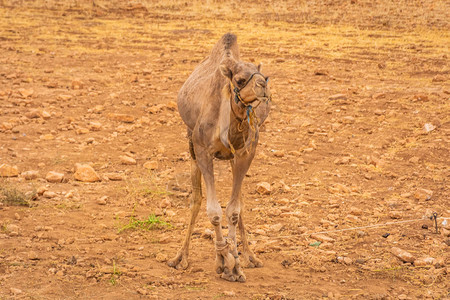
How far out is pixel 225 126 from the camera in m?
5.19

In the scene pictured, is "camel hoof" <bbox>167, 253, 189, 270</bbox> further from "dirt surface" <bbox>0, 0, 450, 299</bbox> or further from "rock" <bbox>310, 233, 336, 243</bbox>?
"rock" <bbox>310, 233, 336, 243</bbox>

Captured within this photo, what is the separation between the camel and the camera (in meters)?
4.99

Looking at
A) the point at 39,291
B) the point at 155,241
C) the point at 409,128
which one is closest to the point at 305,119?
the point at 409,128

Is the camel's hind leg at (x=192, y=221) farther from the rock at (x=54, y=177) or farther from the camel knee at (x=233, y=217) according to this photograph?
the rock at (x=54, y=177)

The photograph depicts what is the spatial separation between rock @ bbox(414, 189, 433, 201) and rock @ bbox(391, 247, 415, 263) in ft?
5.64

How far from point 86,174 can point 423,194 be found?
4554 millimetres

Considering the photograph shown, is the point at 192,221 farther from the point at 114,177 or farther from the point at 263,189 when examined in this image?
the point at 114,177

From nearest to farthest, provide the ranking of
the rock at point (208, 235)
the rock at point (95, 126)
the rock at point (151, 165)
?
the rock at point (208, 235) < the rock at point (151, 165) < the rock at point (95, 126)

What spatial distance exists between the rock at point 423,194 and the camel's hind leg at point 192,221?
10.3 feet

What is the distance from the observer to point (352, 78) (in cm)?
1466

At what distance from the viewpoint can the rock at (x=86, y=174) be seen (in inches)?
339

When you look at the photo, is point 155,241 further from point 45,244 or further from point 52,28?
point 52,28

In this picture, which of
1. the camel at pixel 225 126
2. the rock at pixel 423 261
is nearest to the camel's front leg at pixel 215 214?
the camel at pixel 225 126

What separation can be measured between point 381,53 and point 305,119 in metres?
6.72
